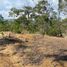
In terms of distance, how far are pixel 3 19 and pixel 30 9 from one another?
9.61 ft

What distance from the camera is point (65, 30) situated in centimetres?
1862

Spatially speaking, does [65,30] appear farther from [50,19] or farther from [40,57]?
[40,57]

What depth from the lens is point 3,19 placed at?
52.2 feet

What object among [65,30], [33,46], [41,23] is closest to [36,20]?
[41,23]

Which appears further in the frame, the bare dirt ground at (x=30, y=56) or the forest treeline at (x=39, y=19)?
the forest treeline at (x=39, y=19)

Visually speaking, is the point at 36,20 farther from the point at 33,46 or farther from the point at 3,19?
the point at 33,46

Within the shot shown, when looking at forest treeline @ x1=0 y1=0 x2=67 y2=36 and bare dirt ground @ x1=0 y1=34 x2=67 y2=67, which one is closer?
bare dirt ground @ x1=0 y1=34 x2=67 y2=67

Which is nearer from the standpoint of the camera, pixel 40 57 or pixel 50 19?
pixel 40 57

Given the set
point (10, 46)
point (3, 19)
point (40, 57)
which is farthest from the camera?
point (3, 19)

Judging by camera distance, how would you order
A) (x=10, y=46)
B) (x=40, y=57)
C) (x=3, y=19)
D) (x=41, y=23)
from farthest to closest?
1. (x=41, y=23)
2. (x=3, y=19)
3. (x=10, y=46)
4. (x=40, y=57)

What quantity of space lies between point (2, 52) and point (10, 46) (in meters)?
0.53

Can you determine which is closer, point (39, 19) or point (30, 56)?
point (30, 56)

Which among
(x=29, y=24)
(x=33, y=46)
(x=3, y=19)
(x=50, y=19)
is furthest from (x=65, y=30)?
(x=33, y=46)

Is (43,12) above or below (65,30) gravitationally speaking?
above
